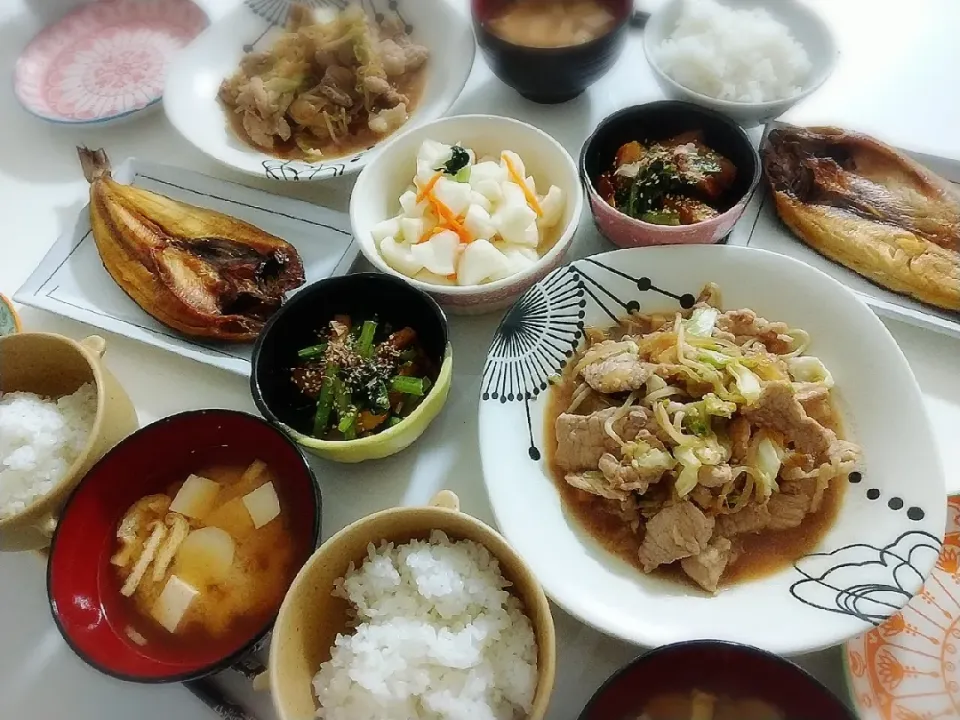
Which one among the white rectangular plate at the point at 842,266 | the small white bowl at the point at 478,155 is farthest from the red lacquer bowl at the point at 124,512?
the white rectangular plate at the point at 842,266

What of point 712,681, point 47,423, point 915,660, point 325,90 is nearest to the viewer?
point 712,681

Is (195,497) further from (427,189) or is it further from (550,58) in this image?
(550,58)

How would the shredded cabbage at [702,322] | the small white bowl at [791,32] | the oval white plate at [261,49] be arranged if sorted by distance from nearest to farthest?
the shredded cabbage at [702,322] → the small white bowl at [791,32] → the oval white plate at [261,49]

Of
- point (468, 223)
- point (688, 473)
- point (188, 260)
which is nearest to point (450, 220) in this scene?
point (468, 223)

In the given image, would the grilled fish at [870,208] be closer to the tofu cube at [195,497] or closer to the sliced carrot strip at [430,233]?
the sliced carrot strip at [430,233]

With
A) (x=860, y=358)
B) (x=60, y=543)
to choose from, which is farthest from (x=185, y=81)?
(x=860, y=358)

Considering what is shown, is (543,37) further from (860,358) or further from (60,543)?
(60,543)
